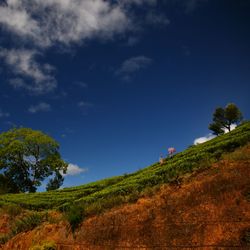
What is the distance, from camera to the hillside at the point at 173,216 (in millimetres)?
13586

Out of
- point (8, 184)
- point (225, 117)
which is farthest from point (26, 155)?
point (225, 117)

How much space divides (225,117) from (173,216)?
58.9 metres

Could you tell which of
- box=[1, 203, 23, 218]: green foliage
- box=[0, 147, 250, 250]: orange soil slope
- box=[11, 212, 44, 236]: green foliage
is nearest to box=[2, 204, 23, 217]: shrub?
box=[1, 203, 23, 218]: green foliage

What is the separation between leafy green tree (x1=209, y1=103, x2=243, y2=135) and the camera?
69.6m

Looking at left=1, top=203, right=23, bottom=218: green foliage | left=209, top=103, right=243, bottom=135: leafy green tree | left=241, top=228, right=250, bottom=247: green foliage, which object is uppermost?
left=209, top=103, right=243, bottom=135: leafy green tree

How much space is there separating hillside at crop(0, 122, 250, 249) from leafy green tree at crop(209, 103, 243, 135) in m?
47.6

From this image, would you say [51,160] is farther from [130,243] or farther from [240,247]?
[240,247]

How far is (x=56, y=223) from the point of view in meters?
21.2

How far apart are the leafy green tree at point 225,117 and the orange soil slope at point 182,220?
52.4 metres

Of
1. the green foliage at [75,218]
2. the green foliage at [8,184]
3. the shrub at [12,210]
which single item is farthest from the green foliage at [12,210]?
the green foliage at [8,184]

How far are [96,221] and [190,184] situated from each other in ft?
18.2

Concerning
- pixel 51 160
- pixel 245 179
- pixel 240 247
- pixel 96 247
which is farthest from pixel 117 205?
pixel 51 160

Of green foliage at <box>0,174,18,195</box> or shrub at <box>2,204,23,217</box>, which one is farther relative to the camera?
green foliage at <box>0,174,18,195</box>

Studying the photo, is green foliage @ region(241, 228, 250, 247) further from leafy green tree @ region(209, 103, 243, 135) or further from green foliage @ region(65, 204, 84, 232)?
leafy green tree @ region(209, 103, 243, 135)
